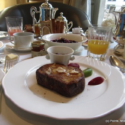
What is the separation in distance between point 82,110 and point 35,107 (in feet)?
0.50

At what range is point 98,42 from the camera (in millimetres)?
952

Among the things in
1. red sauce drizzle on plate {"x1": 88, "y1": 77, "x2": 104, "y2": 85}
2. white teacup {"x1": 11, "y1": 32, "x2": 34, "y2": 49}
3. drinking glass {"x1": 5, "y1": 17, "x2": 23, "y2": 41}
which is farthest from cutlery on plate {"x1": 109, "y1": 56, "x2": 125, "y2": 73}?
drinking glass {"x1": 5, "y1": 17, "x2": 23, "y2": 41}

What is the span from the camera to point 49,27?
1.32 meters

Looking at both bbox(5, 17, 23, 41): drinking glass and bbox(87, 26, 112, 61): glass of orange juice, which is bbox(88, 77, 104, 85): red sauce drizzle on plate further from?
bbox(5, 17, 23, 41): drinking glass

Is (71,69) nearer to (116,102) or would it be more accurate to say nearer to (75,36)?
(116,102)

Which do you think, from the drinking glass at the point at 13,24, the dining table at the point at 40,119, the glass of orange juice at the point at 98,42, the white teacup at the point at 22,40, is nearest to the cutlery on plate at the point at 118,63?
the glass of orange juice at the point at 98,42


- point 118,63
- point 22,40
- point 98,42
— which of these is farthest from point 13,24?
point 118,63

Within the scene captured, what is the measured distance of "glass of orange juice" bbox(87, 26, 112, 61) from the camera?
3.01ft

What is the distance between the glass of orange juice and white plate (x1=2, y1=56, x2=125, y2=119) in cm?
24

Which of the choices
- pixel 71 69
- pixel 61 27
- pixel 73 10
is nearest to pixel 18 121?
pixel 71 69

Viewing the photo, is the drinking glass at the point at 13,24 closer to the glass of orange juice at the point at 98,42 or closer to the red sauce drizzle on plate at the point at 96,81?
the glass of orange juice at the point at 98,42

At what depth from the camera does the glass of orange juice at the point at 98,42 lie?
0.92 m

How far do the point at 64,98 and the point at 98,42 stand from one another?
0.58 metres

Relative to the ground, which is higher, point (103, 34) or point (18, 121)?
point (103, 34)
